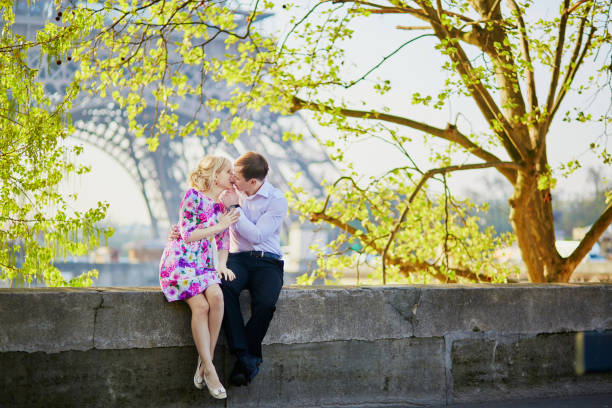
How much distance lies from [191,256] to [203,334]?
410mm

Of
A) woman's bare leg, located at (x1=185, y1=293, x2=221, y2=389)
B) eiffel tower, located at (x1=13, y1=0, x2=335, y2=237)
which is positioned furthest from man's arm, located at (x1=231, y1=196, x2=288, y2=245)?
eiffel tower, located at (x1=13, y1=0, x2=335, y2=237)

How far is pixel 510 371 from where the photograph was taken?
4.41m

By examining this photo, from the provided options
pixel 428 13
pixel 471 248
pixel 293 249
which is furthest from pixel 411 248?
pixel 293 249

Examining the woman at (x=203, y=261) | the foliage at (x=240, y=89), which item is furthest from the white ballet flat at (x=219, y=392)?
the foliage at (x=240, y=89)

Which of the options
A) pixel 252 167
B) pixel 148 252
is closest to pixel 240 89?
pixel 252 167

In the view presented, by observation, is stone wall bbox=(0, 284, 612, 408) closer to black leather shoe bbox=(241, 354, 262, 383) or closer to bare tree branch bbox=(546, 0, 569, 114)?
black leather shoe bbox=(241, 354, 262, 383)

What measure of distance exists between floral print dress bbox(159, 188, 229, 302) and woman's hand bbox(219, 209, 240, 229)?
0.03 m

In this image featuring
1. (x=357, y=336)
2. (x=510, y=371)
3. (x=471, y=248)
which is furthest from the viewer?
(x=471, y=248)

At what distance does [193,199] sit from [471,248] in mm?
6979

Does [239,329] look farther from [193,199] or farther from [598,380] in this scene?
[598,380]

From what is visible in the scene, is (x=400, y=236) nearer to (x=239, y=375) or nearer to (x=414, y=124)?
(x=414, y=124)

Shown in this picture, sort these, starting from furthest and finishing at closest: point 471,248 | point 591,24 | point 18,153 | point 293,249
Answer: point 293,249, point 471,248, point 591,24, point 18,153

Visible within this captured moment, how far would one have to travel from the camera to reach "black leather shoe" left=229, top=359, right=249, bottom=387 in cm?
364

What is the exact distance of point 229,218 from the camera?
3828mm
